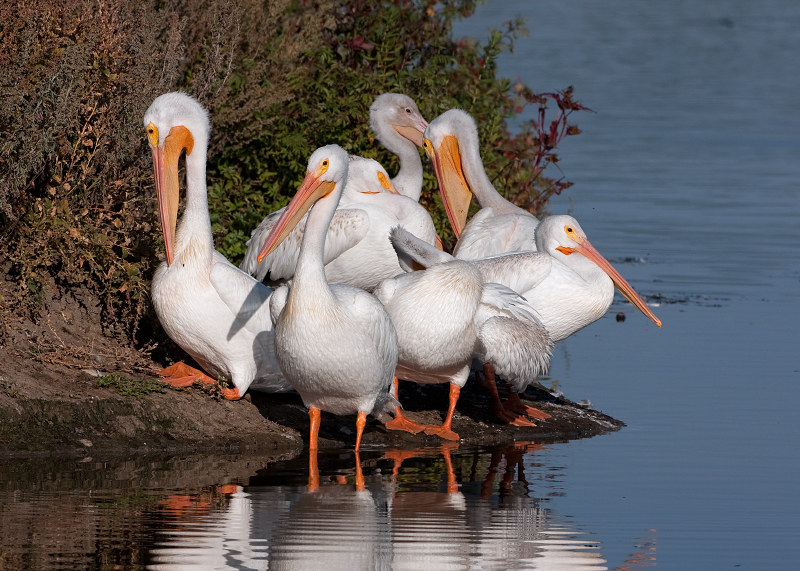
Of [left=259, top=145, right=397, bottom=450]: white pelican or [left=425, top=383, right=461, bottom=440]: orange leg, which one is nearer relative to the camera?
[left=259, top=145, right=397, bottom=450]: white pelican

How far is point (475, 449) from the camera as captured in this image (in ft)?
19.8

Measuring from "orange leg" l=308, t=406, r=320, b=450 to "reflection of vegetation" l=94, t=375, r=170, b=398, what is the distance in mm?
722

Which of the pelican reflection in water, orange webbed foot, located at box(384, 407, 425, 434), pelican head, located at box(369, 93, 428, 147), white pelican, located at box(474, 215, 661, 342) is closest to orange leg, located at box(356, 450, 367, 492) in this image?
the pelican reflection in water

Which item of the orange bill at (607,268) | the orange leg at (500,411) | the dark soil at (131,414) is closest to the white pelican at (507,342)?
the orange leg at (500,411)

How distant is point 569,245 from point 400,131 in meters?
1.72

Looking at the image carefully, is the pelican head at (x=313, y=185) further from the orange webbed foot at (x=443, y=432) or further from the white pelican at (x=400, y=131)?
the white pelican at (x=400, y=131)

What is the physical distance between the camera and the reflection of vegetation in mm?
5852

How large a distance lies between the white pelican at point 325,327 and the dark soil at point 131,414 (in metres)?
0.37

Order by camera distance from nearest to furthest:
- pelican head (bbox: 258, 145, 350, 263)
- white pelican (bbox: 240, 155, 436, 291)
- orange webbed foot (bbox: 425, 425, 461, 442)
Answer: pelican head (bbox: 258, 145, 350, 263) → orange webbed foot (bbox: 425, 425, 461, 442) → white pelican (bbox: 240, 155, 436, 291)

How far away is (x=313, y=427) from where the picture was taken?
5.74 metres

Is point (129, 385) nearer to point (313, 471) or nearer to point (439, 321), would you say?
point (313, 471)

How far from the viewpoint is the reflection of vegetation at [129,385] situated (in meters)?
5.85

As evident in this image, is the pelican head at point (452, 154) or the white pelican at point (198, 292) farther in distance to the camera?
the pelican head at point (452, 154)

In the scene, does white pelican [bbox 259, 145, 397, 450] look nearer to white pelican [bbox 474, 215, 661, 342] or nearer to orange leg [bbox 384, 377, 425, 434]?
orange leg [bbox 384, 377, 425, 434]
